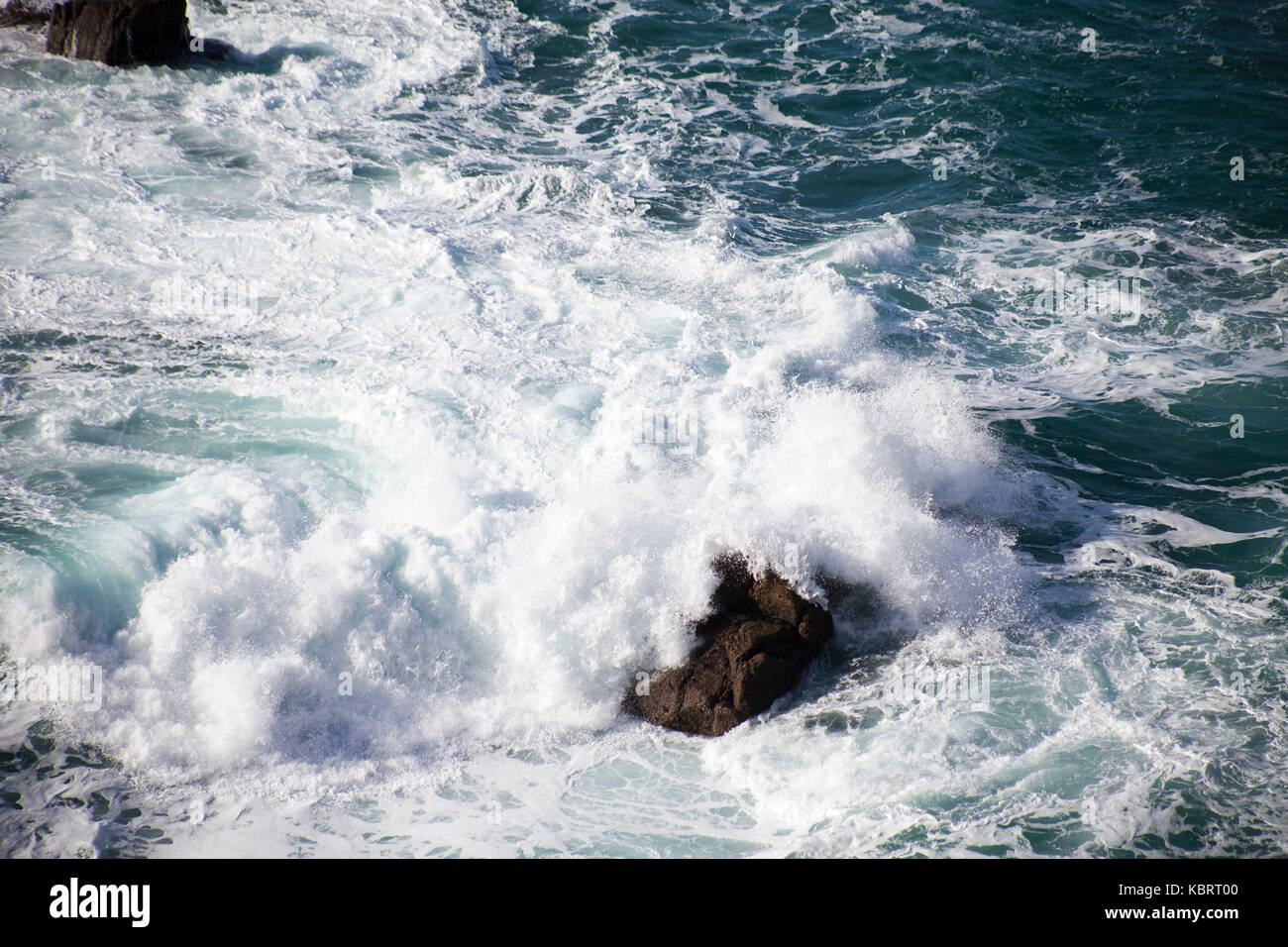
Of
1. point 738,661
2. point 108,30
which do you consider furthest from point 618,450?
point 108,30

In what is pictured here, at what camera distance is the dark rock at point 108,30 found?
47.3 ft

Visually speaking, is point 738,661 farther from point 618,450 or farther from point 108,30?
point 108,30

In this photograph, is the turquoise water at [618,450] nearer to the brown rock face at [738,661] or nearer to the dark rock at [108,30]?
the brown rock face at [738,661]

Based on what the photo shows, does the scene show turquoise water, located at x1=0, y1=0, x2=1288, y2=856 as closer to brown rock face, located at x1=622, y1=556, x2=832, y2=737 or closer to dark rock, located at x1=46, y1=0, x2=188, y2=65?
brown rock face, located at x1=622, y1=556, x2=832, y2=737

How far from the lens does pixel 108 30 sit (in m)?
14.5

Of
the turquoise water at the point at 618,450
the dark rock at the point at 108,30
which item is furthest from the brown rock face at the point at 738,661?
the dark rock at the point at 108,30

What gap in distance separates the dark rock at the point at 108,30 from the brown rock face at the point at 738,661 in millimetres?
13259

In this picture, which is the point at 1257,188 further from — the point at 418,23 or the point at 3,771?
the point at 3,771

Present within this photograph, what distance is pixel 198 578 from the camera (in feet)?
24.0

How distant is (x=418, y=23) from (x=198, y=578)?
13.5 meters

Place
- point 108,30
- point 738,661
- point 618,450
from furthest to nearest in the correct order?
point 108,30 < point 618,450 < point 738,661

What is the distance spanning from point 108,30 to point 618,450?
1179 centimetres

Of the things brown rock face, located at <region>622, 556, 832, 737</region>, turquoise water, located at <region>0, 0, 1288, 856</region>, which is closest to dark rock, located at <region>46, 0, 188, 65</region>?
turquoise water, located at <region>0, 0, 1288, 856</region>
